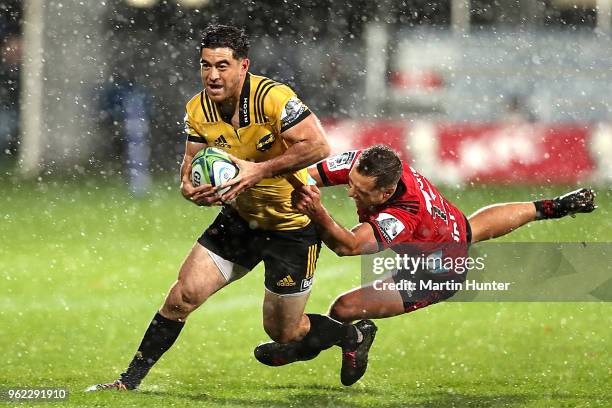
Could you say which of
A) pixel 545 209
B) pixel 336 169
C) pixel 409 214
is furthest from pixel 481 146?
pixel 409 214

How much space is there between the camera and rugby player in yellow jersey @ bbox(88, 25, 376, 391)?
6977 mm

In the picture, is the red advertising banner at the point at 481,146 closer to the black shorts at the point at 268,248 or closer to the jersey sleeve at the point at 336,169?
the jersey sleeve at the point at 336,169

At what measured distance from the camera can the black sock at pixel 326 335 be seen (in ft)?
25.9

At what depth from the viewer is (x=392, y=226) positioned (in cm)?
728

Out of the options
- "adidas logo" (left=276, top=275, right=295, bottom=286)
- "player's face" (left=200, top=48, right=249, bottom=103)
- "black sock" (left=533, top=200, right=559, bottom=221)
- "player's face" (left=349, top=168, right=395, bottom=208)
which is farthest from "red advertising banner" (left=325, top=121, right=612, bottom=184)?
"player's face" (left=200, top=48, right=249, bottom=103)

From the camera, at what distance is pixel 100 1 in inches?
972

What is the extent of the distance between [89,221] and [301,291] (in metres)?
9.33

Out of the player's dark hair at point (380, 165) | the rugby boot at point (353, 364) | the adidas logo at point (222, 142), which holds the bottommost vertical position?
the rugby boot at point (353, 364)

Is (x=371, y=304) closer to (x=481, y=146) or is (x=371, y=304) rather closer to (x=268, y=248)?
(x=268, y=248)

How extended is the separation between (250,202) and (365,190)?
0.76 metres

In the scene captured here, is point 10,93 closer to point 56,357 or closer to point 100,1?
point 100,1

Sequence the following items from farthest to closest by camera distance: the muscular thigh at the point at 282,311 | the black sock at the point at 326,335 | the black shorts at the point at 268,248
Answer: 1. the black sock at the point at 326,335
2. the muscular thigh at the point at 282,311
3. the black shorts at the point at 268,248

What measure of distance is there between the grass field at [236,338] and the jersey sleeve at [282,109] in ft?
6.06

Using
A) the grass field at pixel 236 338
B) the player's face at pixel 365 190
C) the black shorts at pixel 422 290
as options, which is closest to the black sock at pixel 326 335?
the grass field at pixel 236 338
